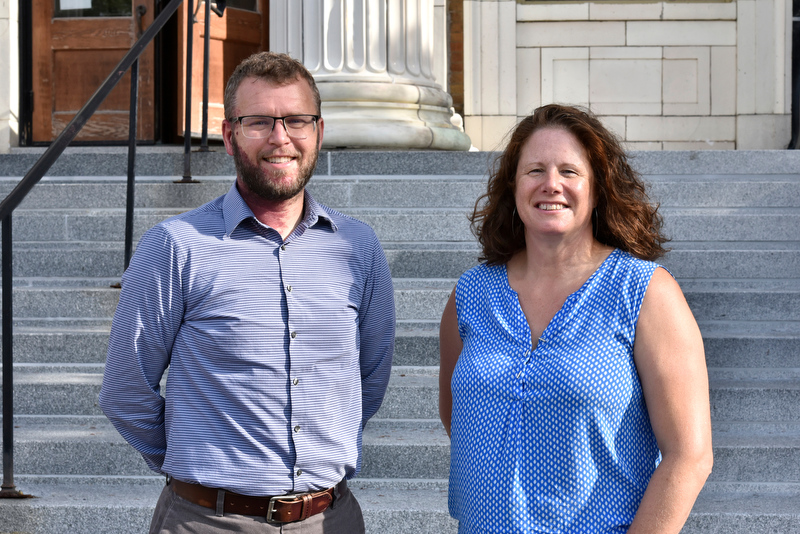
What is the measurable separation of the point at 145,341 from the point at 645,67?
6880 millimetres

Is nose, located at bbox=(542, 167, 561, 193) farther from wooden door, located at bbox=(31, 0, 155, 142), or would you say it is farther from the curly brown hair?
wooden door, located at bbox=(31, 0, 155, 142)

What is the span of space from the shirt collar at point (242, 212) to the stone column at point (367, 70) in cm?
406

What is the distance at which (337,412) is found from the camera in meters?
1.97

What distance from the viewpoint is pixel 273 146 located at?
1.92m

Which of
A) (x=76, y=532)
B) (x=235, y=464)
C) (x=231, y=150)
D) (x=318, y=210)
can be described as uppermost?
(x=231, y=150)

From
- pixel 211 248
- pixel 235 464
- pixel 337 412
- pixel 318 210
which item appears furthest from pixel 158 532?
pixel 318 210

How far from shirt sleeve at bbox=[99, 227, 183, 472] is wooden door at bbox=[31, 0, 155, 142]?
602cm

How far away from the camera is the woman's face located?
6.11 ft

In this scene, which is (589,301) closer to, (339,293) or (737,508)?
(339,293)

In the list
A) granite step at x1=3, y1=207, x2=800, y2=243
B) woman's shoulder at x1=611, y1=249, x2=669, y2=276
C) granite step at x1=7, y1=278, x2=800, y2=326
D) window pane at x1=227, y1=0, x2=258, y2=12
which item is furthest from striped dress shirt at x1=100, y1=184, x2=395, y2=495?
window pane at x1=227, y1=0, x2=258, y2=12

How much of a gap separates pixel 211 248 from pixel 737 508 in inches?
87.0

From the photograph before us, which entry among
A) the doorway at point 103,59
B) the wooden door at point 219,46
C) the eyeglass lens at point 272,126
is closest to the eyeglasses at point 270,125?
the eyeglass lens at point 272,126

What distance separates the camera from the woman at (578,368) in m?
1.70

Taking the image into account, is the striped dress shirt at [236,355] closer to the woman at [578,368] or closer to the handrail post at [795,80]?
A: the woman at [578,368]
